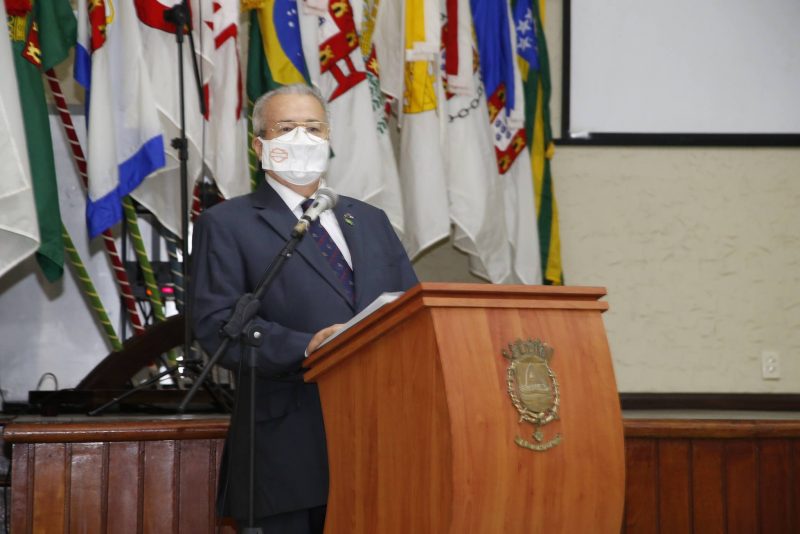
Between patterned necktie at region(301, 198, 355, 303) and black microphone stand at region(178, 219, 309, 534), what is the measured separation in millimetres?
265

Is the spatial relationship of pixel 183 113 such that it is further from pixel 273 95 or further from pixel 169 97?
pixel 273 95

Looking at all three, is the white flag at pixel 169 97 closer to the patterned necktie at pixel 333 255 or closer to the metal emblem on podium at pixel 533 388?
the patterned necktie at pixel 333 255

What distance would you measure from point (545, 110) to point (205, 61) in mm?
1522

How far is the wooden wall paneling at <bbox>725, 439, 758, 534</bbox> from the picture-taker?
3074 mm

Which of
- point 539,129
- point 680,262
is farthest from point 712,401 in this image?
point 539,129

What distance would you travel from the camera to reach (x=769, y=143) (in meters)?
4.85

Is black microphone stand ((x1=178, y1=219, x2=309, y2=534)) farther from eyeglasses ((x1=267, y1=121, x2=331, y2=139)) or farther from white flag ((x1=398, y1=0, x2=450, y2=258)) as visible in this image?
white flag ((x1=398, y1=0, x2=450, y2=258))

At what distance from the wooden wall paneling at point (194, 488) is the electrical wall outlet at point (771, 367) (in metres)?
2.90

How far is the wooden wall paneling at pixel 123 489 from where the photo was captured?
2.73 m

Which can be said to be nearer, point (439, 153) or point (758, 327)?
point (439, 153)

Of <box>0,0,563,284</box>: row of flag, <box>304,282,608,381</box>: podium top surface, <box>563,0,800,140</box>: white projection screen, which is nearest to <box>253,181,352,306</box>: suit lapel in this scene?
<box>304,282,608,381</box>: podium top surface

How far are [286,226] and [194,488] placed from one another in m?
0.90

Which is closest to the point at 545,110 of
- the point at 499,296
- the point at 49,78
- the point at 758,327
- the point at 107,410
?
the point at 758,327

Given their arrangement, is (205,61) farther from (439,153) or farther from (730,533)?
(730,533)
